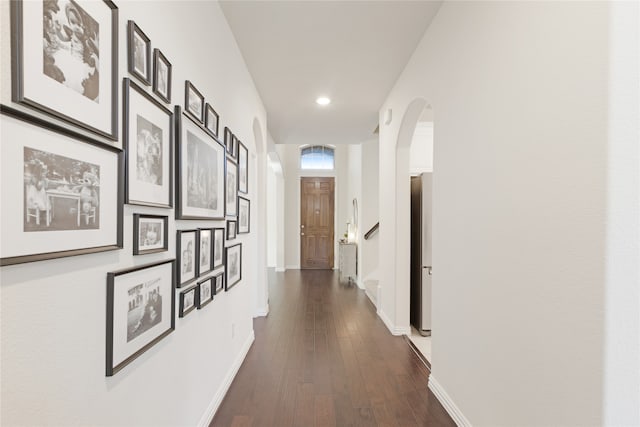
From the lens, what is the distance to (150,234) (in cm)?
130

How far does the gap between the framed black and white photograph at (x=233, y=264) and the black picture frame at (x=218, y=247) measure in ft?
0.43

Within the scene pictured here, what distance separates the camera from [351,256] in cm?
707

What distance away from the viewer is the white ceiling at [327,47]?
2332 millimetres

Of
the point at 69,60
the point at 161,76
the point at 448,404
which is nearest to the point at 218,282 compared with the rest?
the point at 161,76

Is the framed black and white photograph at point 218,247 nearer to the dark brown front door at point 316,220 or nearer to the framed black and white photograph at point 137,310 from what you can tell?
the framed black and white photograph at point 137,310

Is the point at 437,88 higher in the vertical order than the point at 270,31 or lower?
lower

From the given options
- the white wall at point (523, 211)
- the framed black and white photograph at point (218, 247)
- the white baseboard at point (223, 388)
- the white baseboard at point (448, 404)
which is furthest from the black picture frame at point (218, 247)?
the white baseboard at point (448, 404)

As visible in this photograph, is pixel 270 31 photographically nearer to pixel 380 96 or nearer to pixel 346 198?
pixel 380 96

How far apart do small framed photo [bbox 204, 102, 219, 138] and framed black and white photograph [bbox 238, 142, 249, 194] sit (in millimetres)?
666

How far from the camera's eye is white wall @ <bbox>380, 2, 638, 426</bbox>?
3.44 ft

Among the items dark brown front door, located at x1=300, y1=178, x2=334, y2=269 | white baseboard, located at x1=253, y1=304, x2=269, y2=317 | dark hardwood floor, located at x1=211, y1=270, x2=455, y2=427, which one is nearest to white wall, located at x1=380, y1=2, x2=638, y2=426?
dark hardwood floor, located at x1=211, y1=270, x2=455, y2=427

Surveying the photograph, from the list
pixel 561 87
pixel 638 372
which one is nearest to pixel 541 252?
pixel 638 372

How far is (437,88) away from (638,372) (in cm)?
200

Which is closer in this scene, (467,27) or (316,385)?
(467,27)
